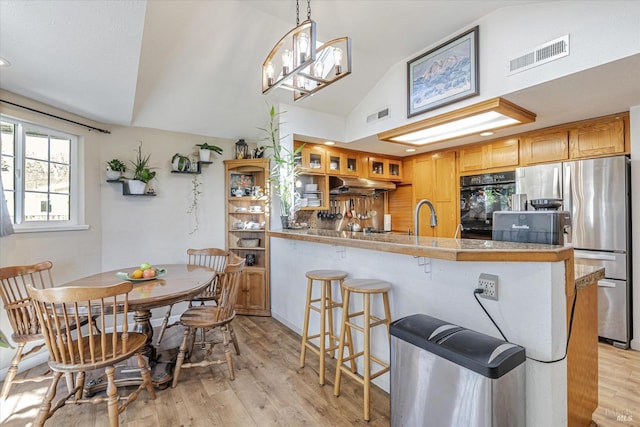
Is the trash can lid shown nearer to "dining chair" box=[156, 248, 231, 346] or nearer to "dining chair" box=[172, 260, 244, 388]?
"dining chair" box=[172, 260, 244, 388]

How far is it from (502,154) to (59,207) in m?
5.01

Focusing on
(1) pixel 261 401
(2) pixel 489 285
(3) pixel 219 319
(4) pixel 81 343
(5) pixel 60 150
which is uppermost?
(5) pixel 60 150

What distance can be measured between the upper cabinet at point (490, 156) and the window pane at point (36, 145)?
479 centimetres

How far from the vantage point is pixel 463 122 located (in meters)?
3.19

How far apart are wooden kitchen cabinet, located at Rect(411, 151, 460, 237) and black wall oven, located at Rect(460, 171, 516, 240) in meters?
0.13

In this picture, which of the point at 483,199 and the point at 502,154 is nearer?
the point at 502,154

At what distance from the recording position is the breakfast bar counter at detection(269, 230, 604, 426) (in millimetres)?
1466

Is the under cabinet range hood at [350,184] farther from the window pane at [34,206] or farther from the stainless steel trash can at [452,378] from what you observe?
the window pane at [34,206]

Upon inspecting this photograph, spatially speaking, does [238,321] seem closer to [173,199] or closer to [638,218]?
[173,199]

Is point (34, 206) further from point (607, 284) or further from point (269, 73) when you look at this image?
point (607, 284)

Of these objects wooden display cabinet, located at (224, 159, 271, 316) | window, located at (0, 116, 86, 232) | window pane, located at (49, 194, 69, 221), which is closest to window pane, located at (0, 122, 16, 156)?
window, located at (0, 116, 86, 232)

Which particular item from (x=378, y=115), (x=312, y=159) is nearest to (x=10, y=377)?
(x=312, y=159)

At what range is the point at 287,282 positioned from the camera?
140 inches

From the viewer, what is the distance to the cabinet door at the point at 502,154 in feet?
12.3
